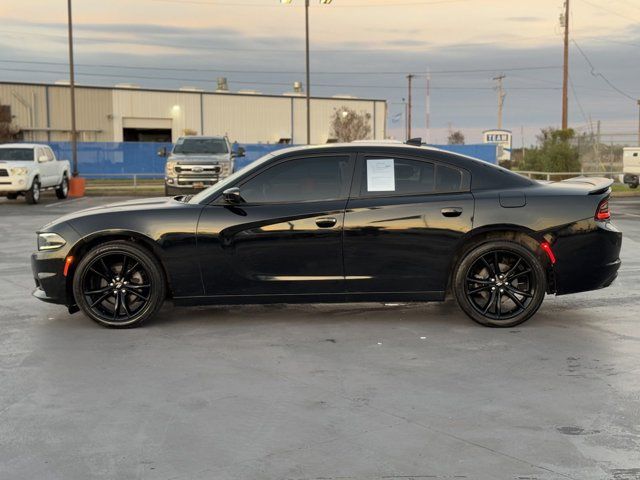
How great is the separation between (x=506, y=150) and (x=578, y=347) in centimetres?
6650

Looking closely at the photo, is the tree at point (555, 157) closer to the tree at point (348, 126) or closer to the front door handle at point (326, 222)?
the front door handle at point (326, 222)

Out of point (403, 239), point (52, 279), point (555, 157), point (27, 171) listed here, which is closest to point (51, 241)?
point (52, 279)

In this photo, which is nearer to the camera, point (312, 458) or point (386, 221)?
point (312, 458)

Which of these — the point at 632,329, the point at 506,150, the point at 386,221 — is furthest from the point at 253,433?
the point at 506,150

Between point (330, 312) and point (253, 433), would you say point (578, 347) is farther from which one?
point (253, 433)

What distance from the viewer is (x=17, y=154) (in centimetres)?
2366

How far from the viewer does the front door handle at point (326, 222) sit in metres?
7.00

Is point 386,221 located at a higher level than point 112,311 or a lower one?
higher

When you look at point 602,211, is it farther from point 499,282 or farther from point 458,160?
point 458,160

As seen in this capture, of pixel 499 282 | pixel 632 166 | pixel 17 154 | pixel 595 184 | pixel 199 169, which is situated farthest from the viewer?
pixel 199 169

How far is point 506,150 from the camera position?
70.7 meters

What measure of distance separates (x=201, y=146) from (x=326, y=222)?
19.2m

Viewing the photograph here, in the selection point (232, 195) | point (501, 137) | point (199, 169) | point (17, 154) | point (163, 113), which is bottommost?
point (232, 195)

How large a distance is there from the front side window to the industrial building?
54534 mm
